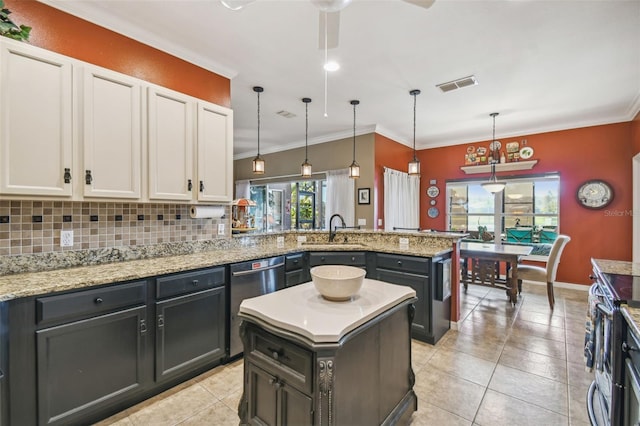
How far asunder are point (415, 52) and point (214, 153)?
2.16 metres

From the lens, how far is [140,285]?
1.95 m

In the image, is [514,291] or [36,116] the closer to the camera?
[36,116]

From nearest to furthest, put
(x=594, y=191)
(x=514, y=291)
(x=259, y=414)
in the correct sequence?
(x=259, y=414) → (x=514, y=291) → (x=594, y=191)

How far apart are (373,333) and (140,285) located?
62.5 inches

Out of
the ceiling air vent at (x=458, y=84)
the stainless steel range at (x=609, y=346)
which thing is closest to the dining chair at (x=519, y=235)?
the ceiling air vent at (x=458, y=84)

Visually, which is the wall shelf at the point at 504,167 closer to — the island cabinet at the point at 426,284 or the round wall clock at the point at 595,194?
the round wall clock at the point at 595,194

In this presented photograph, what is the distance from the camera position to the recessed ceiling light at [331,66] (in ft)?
9.68

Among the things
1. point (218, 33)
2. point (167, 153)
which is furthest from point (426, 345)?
point (218, 33)

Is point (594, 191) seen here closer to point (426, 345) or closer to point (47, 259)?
point (426, 345)

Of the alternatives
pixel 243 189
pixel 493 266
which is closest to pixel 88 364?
pixel 493 266

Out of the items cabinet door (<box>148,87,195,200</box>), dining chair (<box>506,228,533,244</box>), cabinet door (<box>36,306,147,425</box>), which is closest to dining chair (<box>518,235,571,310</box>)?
dining chair (<box>506,228,533,244</box>)

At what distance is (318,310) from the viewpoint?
1.32 metres

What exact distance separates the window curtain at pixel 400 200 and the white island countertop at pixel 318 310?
3.80 metres

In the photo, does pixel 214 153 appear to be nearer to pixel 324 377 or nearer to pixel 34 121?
pixel 34 121
